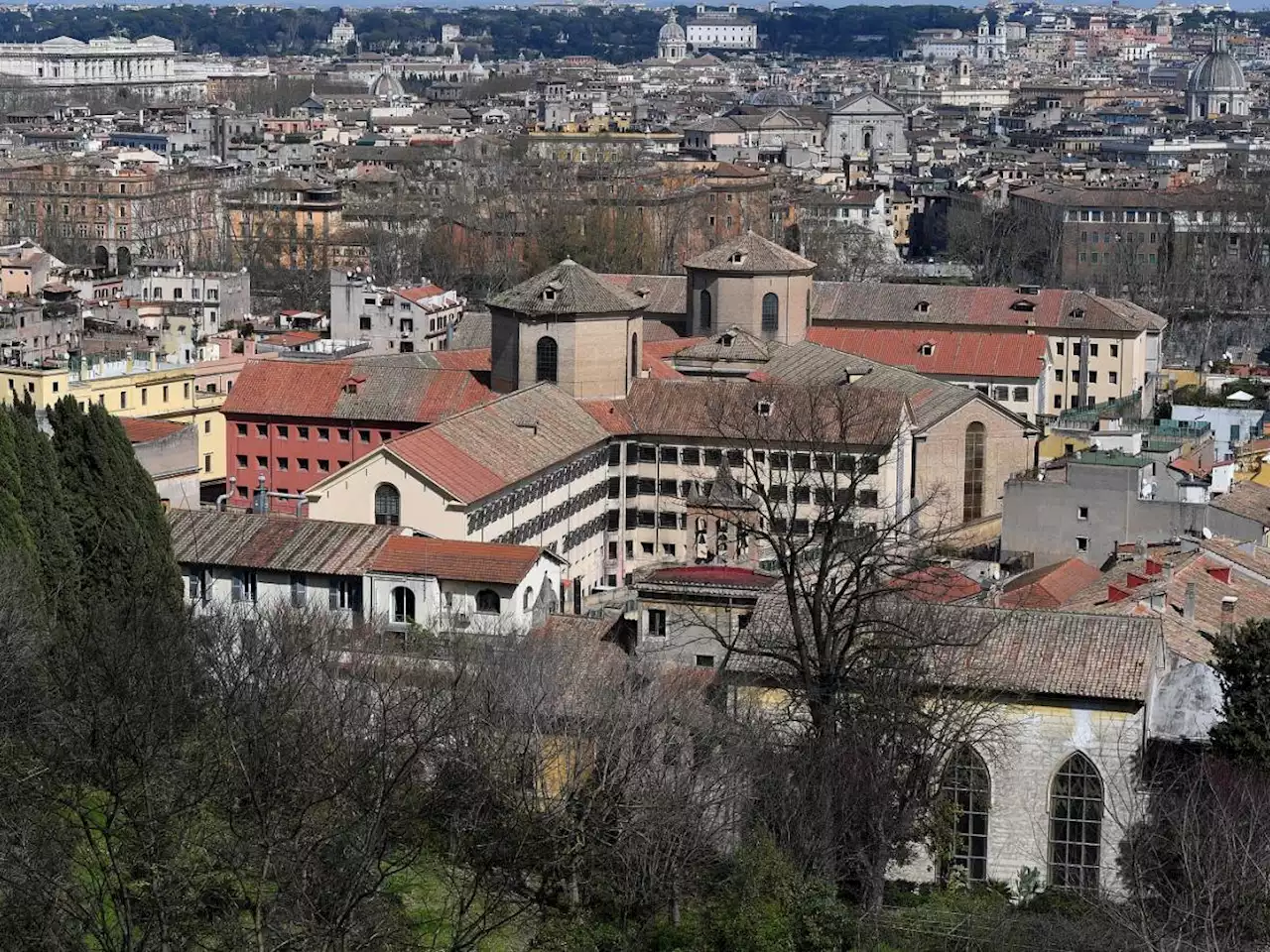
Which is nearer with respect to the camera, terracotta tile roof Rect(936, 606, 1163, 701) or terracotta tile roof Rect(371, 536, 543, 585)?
terracotta tile roof Rect(936, 606, 1163, 701)

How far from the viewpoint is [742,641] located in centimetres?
2538

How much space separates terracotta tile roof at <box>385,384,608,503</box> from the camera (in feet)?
108

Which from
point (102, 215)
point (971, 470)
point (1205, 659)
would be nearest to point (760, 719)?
point (1205, 659)

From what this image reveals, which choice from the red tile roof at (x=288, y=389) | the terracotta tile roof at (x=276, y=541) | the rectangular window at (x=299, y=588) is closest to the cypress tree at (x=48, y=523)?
the terracotta tile roof at (x=276, y=541)

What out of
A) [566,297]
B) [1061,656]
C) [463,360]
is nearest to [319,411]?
[463,360]

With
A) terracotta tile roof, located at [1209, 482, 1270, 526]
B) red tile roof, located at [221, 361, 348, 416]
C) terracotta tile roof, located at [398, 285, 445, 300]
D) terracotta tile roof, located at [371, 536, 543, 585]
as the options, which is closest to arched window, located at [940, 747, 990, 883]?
terracotta tile roof, located at [371, 536, 543, 585]

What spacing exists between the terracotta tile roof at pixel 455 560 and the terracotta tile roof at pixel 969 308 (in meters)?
22.7

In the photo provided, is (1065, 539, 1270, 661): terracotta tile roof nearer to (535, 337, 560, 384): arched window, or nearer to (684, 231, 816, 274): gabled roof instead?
(535, 337, 560, 384): arched window

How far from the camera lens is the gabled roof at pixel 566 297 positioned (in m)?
39.4

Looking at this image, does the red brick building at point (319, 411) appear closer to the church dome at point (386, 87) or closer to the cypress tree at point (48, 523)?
the cypress tree at point (48, 523)

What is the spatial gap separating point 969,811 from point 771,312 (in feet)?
75.0

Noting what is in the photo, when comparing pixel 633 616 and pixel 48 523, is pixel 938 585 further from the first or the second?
pixel 48 523

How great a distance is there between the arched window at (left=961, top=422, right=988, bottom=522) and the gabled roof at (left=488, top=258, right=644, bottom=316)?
551cm

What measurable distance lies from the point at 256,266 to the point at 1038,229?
2213cm
